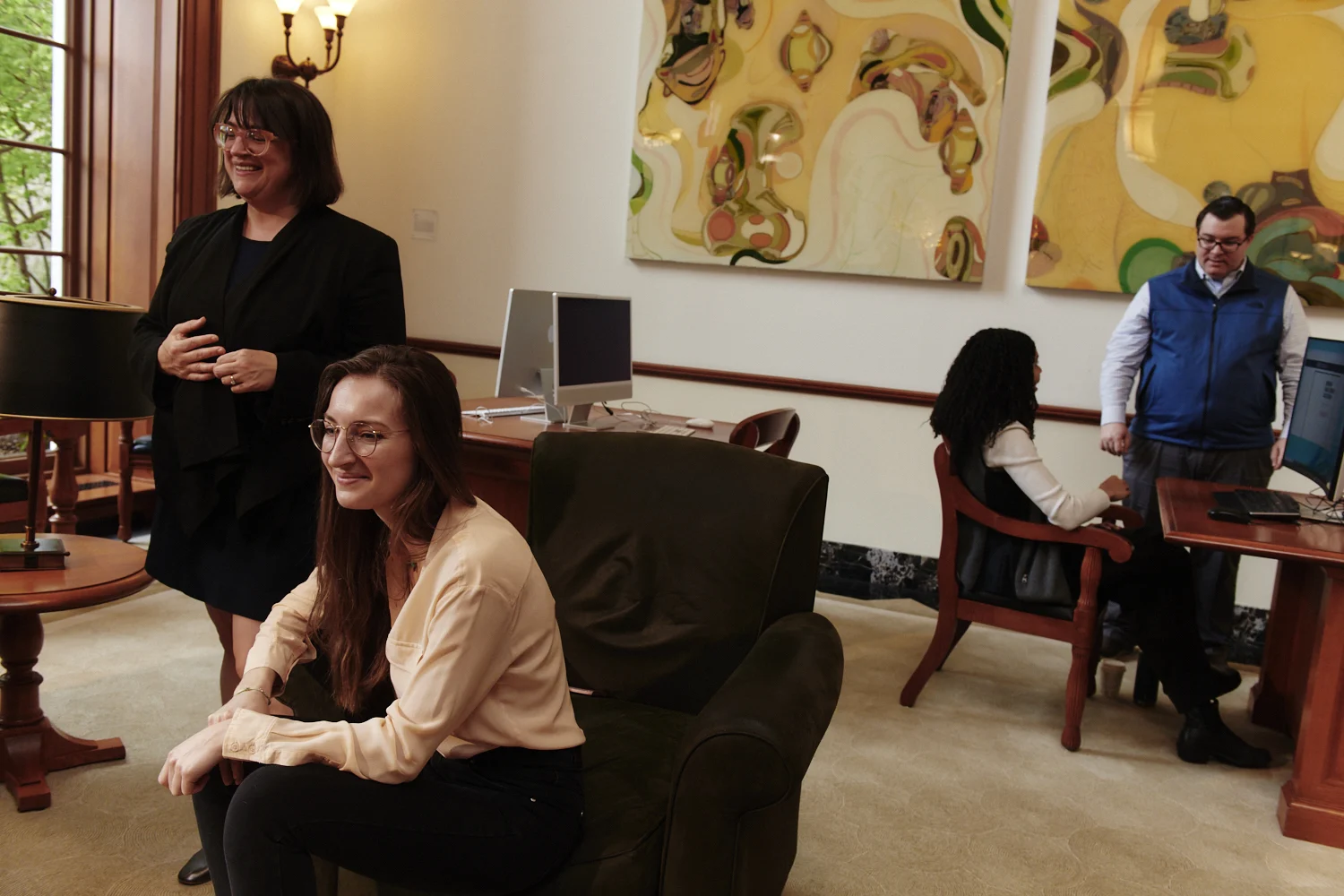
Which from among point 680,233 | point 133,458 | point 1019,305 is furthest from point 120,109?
point 1019,305

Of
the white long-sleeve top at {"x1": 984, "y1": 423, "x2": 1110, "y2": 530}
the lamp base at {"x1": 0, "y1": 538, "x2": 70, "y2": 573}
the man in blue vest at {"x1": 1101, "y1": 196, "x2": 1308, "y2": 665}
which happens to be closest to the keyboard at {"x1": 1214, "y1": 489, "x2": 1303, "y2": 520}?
the white long-sleeve top at {"x1": 984, "y1": 423, "x2": 1110, "y2": 530}

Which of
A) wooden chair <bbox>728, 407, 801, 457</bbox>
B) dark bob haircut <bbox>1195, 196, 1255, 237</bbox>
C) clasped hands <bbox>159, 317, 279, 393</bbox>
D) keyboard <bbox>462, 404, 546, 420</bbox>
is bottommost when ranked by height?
keyboard <bbox>462, 404, 546, 420</bbox>

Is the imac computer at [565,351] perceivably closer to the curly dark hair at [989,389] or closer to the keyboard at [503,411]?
the keyboard at [503,411]

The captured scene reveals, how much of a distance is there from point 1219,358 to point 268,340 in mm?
3206

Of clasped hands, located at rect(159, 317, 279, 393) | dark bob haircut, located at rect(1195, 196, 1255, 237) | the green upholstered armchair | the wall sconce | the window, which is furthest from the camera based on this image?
the wall sconce

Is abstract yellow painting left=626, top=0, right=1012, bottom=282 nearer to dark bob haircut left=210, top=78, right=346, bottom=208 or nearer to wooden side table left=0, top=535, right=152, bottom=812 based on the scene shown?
dark bob haircut left=210, top=78, right=346, bottom=208

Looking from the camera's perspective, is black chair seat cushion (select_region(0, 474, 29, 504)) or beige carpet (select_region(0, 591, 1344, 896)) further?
black chair seat cushion (select_region(0, 474, 29, 504))

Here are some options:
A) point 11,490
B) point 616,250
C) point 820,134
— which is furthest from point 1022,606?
point 11,490

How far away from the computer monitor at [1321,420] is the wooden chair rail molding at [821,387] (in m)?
0.97

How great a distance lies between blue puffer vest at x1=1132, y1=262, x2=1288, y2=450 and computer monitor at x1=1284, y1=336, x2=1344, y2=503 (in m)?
0.35

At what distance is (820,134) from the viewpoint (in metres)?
4.71

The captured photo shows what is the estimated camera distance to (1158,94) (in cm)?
428

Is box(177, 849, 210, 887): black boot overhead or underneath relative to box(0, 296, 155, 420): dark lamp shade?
underneath

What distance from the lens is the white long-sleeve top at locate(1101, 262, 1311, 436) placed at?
396 cm
